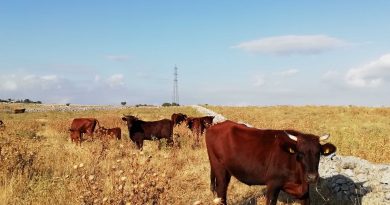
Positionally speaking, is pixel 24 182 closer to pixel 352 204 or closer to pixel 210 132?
pixel 210 132

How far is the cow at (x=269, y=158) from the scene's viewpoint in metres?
6.74

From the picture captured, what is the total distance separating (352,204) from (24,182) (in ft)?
19.2

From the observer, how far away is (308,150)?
6.68 meters

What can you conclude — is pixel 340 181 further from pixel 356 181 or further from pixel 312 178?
pixel 312 178

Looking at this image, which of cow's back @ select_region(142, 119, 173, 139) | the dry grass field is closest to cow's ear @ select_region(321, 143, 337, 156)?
the dry grass field

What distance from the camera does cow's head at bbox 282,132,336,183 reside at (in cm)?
659

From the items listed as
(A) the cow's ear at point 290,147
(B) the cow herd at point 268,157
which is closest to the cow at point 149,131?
(B) the cow herd at point 268,157

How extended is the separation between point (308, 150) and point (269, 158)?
2.43 feet

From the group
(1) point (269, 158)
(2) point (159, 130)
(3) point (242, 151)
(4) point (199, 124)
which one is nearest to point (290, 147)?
(1) point (269, 158)

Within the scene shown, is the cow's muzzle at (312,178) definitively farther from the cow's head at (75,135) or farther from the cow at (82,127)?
the cow at (82,127)

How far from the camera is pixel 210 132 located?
8641 mm

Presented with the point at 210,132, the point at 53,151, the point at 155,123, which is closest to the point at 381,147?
the point at 210,132

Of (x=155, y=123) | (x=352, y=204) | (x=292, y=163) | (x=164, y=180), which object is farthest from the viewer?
(x=155, y=123)

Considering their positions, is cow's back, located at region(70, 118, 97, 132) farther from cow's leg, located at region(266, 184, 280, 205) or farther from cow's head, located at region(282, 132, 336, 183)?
cow's head, located at region(282, 132, 336, 183)
